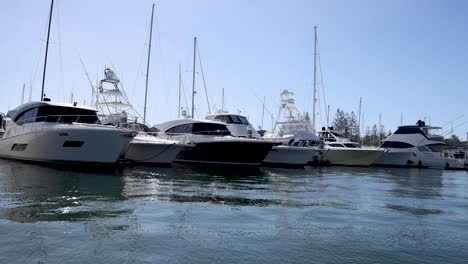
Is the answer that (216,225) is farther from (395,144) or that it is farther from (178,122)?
(395,144)

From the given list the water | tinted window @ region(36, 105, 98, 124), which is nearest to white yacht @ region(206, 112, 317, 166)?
tinted window @ region(36, 105, 98, 124)

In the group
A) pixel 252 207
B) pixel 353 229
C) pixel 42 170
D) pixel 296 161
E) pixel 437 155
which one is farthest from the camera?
pixel 437 155

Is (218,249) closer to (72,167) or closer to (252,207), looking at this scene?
(252,207)

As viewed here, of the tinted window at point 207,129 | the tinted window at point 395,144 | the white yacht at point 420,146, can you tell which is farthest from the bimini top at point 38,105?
the tinted window at point 395,144

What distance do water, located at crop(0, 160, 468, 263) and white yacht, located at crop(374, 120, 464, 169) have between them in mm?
28540

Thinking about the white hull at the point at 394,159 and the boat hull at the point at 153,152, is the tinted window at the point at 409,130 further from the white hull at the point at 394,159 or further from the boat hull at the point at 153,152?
the boat hull at the point at 153,152

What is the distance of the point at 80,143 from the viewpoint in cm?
2102

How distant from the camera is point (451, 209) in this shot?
13.7m

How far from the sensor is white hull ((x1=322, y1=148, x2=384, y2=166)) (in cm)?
3722

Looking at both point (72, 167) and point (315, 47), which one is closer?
point (72, 167)

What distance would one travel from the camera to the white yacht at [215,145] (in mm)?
27375

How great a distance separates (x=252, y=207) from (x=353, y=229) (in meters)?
3.40

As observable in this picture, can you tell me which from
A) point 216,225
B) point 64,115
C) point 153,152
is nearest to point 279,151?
point 153,152

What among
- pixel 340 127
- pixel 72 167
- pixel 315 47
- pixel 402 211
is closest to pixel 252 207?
pixel 402 211
